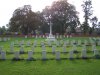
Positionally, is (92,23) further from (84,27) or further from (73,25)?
(73,25)

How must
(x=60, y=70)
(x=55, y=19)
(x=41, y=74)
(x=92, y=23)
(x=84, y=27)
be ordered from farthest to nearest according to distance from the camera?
(x=92, y=23), (x=84, y=27), (x=55, y=19), (x=60, y=70), (x=41, y=74)

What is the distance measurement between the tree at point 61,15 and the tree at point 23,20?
4.77 meters

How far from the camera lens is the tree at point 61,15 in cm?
6838

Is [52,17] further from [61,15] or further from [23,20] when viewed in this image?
[23,20]

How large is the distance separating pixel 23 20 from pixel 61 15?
1314 cm

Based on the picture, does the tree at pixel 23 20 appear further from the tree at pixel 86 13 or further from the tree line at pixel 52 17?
→ the tree at pixel 86 13

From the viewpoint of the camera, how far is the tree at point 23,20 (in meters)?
68.9

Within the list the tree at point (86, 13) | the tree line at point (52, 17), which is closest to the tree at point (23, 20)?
the tree line at point (52, 17)

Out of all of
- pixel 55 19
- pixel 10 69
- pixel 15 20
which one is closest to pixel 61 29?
pixel 55 19

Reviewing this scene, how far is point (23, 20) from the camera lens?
68.9 metres

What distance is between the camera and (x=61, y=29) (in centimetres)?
6944

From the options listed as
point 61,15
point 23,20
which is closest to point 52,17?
point 61,15

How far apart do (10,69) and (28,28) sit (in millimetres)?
61922

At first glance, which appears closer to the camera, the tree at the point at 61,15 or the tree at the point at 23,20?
the tree at the point at 61,15
